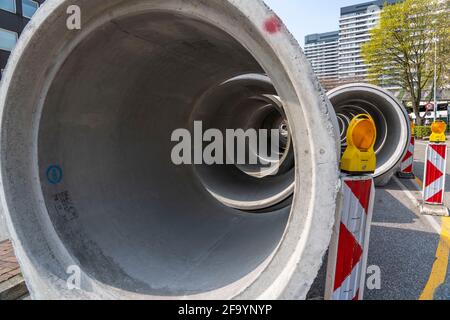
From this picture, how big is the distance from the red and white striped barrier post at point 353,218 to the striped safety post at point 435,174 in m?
3.53

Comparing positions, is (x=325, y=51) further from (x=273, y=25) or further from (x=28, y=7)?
(x=273, y=25)

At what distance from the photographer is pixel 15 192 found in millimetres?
2246

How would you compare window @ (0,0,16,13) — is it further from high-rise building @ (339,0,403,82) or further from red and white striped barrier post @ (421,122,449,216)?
high-rise building @ (339,0,403,82)

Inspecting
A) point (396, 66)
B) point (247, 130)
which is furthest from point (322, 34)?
point (247, 130)

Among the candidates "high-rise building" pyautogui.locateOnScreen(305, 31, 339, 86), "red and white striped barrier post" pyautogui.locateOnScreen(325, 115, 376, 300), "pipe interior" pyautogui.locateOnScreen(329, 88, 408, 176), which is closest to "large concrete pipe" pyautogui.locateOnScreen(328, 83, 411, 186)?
"pipe interior" pyautogui.locateOnScreen(329, 88, 408, 176)

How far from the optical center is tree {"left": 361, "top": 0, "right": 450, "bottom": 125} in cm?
2725

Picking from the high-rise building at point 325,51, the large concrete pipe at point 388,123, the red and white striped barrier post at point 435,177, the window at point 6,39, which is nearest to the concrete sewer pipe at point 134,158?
the red and white striped barrier post at point 435,177

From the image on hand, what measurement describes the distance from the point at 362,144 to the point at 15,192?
2.36 m

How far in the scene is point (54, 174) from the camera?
8.11 feet

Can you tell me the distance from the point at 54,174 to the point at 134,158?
0.97 meters

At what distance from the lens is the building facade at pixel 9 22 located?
74.0ft
